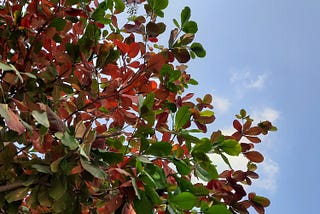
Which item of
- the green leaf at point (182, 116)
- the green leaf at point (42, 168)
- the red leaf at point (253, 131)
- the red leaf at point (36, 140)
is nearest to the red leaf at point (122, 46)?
the green leaf at point (182, 116)

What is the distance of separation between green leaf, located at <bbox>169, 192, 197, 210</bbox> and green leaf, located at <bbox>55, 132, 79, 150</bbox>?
0.38 m

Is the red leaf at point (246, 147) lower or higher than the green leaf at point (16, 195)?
higher

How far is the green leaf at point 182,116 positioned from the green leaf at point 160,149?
0.19 metres

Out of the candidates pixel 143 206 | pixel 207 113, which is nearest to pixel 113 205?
pixel 143 206

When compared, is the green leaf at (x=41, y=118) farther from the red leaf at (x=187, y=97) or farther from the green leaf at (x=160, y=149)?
the red leaf at (x=187, y=97)

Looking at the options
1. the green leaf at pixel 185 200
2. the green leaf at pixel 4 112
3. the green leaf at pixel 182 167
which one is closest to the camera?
the green leaf at pixel 4 112

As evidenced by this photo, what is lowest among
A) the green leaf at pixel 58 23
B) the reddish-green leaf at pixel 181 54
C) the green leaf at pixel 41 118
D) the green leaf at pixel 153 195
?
the green leaf at pixel 41 118

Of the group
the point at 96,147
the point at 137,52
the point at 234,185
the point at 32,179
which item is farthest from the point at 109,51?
the point at 234,185

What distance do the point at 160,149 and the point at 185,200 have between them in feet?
0.64

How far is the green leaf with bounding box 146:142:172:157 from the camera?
52.6 inches

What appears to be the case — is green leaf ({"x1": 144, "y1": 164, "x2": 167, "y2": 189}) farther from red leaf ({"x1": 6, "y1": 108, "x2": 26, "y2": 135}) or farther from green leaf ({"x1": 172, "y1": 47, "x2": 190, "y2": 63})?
green leaf ({"x1": 172, "y1": 47, "x2": 190, "y2": 63})

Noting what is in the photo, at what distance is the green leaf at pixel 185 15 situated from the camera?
5.63ft

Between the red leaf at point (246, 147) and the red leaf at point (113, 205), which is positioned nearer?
the red leaf at point (113, 205)

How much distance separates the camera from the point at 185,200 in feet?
4.18
